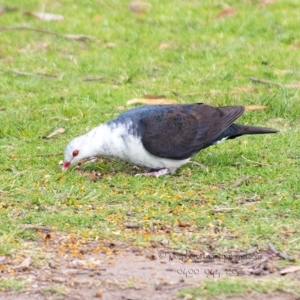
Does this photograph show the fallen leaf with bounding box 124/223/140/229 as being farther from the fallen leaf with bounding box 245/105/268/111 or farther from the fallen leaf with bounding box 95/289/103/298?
the fallen leaf with bounding box 245/105/268/111

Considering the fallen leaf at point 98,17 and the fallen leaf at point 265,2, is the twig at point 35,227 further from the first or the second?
the fallen leaf at point 265,2

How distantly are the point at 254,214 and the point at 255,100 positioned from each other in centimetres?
284

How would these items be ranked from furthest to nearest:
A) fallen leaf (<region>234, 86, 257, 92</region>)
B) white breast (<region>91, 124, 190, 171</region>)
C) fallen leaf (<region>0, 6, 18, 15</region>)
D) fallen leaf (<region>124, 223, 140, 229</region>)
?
1. fallen leaf (<region>0, 6, 18, 15</region>)
2. fallen leaf (<region>234, 86, 257, 92</region>)
3. white breast (<region>91, 124, 190, 171</region>)
4. fallen leaf (<region>124, 223, 140, 229</region>)

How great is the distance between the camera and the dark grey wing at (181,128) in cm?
751

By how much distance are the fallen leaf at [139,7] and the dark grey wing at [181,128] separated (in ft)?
17.8

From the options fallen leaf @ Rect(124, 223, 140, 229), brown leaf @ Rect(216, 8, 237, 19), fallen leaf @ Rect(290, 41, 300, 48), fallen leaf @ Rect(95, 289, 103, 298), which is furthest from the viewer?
brown leaf @ Rect(216, 8, 237, 19)

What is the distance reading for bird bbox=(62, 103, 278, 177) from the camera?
24.6ft

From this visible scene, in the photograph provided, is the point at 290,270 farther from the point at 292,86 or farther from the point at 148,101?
the point at 292,86

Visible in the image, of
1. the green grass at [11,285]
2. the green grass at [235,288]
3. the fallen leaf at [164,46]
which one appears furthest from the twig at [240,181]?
the fallen leaf at [164,46]

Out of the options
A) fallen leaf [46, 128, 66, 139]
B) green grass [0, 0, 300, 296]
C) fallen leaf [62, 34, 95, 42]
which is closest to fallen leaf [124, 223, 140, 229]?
green grass [0, 0, 300, 296]

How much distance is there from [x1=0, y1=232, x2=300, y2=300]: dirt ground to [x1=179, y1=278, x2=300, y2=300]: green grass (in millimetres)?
42

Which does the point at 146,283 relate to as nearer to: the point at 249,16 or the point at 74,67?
the point at 74,67

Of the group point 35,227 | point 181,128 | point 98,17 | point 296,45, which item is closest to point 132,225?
point 35,227

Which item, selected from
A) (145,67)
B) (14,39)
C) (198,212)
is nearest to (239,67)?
(145,67)
